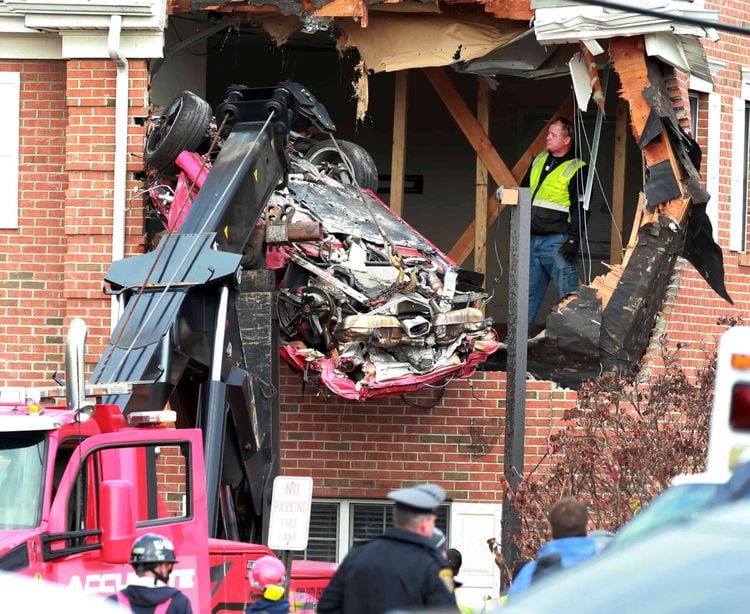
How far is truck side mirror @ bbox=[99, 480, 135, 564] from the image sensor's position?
7.50 meters

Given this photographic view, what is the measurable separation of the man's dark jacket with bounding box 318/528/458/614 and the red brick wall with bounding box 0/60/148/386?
318 inches

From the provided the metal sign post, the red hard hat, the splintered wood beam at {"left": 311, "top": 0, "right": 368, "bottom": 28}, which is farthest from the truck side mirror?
the splintered wood beam at {"left": 311, "top": 0, "right": 368, "bottom": 28}

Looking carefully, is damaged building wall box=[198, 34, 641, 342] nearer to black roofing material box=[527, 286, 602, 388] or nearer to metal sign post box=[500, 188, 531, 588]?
black roofing material box=[527, 286, 602, 388]

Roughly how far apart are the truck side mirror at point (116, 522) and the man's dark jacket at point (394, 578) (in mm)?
1444

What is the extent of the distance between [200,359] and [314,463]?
4.86m

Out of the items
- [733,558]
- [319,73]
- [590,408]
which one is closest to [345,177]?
[590,408]

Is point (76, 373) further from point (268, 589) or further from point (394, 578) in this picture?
point (394, 578)

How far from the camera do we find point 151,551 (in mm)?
7270

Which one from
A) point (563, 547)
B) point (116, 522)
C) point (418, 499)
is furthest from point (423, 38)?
point (418, 499)

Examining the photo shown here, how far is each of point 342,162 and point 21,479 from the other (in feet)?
23.6

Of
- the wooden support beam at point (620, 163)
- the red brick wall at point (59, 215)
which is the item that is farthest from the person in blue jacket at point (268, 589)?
the wooden support beam at point (620, 163)

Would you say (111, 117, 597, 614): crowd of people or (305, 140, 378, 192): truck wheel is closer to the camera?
(111, 117, 597, 614): crowd of people

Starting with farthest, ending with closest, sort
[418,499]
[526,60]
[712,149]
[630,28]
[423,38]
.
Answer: [712,149] → [526,60] → [423,38] → [630,28] → [418,499]

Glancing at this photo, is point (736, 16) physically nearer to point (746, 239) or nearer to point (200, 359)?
point (746, 239)
